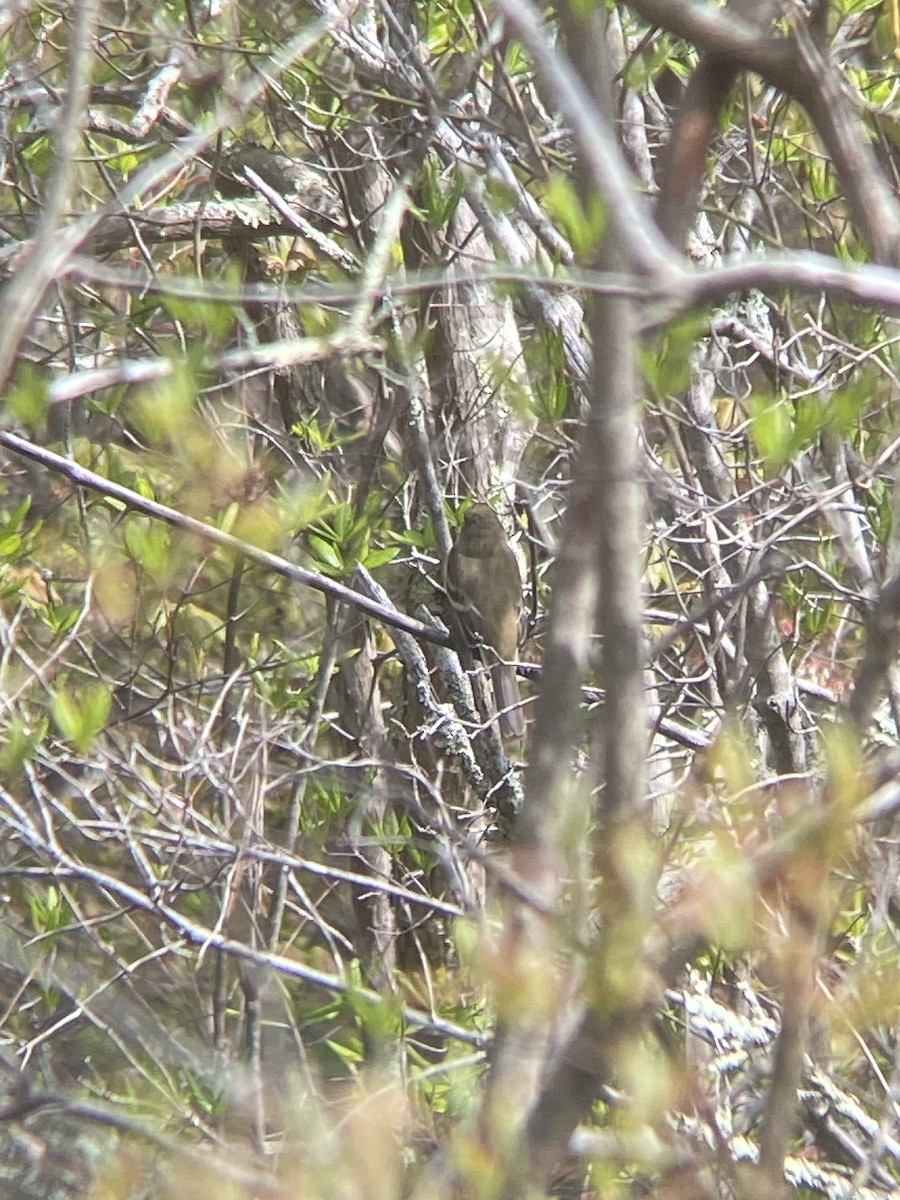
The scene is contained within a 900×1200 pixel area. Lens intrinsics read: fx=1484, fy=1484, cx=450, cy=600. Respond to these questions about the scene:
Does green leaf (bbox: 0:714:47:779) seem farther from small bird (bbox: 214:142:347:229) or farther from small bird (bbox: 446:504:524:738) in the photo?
small bird (bbox: 214:142:347:229)

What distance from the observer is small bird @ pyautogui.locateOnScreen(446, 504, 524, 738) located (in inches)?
139

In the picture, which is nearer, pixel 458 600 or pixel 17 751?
pixel 17 751

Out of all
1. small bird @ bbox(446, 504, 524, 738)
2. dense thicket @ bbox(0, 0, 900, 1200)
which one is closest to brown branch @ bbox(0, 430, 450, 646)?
dense thicket @ bbox(0, 0, 900, 1200)

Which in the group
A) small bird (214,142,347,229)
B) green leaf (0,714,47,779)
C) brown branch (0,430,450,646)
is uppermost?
small bird (214,142,347,229)

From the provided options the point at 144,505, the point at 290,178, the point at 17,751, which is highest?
the point at 290,178

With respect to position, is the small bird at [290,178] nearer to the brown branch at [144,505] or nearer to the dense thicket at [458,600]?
the dense thicket at [458,600]

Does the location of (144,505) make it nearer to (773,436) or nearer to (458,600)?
(773,436)

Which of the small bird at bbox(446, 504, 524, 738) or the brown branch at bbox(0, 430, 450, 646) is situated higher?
the brown branch at bbox(0, 430, 450, 646)

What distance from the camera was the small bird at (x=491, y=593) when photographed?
353 cm

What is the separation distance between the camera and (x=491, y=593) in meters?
3.56

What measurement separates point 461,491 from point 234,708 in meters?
0.85

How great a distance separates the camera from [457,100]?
3.42 m

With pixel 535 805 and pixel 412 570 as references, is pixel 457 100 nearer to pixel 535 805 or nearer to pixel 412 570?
pixel 412 570

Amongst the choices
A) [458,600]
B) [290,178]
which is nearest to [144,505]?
[458,600]
